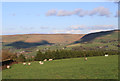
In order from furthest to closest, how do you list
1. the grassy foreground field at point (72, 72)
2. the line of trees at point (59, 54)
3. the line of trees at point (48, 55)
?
the line of trees at point (59, 54)
the line of trees at point (48, 55)
the grassy foreground field at point (72, 72)

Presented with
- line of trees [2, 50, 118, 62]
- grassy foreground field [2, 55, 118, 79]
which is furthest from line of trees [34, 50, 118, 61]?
grassy foreground field [2, 55, 118, 79]

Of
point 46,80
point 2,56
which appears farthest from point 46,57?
point 46,80

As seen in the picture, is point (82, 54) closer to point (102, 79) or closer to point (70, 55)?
point (70, 55)

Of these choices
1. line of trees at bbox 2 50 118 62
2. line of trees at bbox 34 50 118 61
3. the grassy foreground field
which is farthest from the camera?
line of trees at bbox 34 50 118 61

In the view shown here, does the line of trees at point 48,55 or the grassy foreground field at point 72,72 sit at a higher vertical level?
the grassy foreground field at point 72,72

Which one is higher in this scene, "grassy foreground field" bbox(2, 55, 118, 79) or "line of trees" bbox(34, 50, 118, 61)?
"grassy foreground field" bbox(2, 55, 118, 79)

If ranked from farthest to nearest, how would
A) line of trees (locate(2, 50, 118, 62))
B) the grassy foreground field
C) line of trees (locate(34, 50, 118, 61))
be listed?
line of trees (locate(34, 50, 118, 61)) < line of trees (locate(2, 50, 118, 62)) < the grassy foreground field

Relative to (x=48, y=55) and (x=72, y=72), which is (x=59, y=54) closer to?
(x=48, y=55)

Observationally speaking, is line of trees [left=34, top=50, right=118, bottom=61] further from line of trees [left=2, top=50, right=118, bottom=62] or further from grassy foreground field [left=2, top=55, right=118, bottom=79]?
grassy foreground field [left=2, top=55, right=118, bottom=79]

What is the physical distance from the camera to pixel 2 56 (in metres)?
74.2

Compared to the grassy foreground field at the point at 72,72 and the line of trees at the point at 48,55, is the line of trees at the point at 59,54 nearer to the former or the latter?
the line of trees at the point at 48,55

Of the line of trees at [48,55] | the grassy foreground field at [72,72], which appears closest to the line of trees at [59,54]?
the line of trees at [48,55]

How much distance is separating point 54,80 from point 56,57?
5926cm

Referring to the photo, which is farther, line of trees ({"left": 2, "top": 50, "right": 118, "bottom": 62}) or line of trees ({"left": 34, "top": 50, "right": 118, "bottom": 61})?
line of trees ({"left": 34, "top": 50, "right": 118, "bottom": 61})
